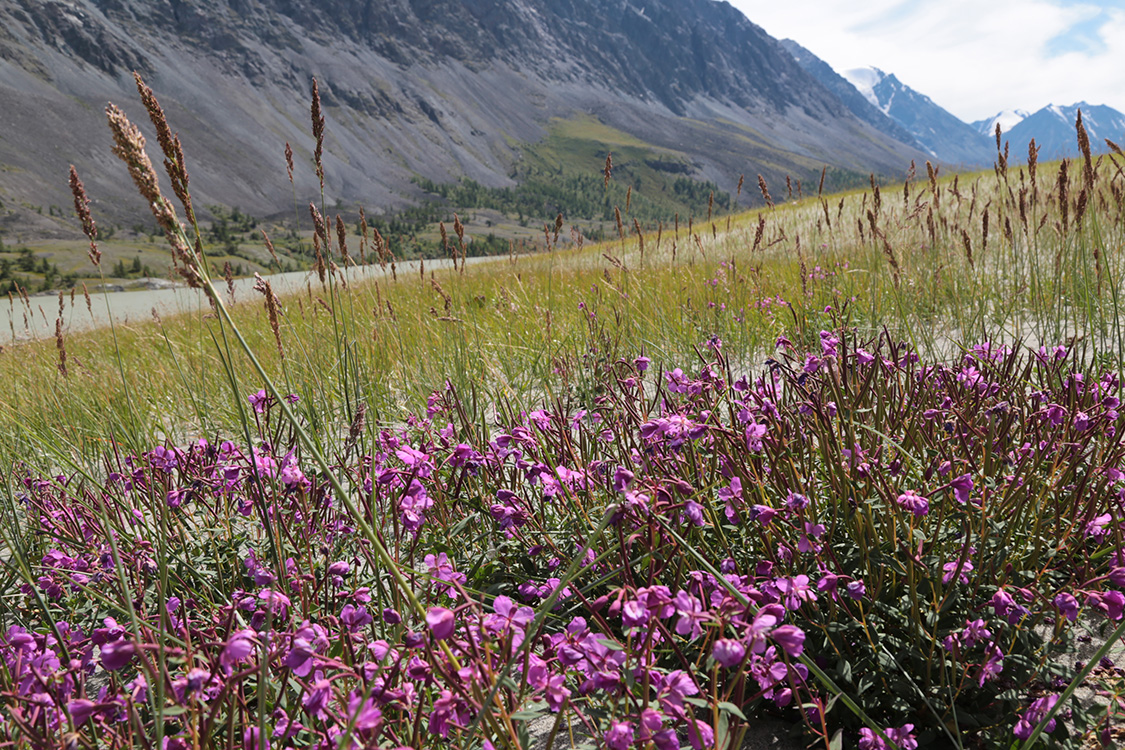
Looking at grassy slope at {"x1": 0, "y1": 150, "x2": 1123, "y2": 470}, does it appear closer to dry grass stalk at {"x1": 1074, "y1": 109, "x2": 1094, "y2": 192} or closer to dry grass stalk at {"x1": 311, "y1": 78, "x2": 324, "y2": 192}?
dry grass stalk at {"x1": 1074, "y1": 109, "x2": 1094, "y2": 192}

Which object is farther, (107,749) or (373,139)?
(373,139)

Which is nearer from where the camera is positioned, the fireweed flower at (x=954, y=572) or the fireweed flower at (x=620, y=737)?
the fireweed flower at (x=620, y=737)

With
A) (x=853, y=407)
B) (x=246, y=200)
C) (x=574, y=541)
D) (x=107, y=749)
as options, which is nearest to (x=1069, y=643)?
(x=853, y=407)

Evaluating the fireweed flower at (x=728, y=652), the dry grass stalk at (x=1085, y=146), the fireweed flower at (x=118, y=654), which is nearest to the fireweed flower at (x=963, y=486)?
the fireweed flower at (x=728, y=652)

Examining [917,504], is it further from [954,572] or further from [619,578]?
[619,578]

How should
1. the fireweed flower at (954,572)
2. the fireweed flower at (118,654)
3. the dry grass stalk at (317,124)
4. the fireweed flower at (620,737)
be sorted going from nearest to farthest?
1. the fireweed flower at (118,654)
2. the fireweed flower at (620,737)
3. the fireweed flower at (954,572)
4. the dry grass stalk at (317,124)

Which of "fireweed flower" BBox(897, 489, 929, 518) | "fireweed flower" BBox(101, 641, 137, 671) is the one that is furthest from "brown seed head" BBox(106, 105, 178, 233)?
"fireweed flower" BBox(897, 489, 929, 518)

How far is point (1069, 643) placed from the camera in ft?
4.36

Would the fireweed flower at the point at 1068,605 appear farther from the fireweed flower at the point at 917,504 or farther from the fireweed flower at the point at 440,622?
the fireweed flower at the point at 440,622

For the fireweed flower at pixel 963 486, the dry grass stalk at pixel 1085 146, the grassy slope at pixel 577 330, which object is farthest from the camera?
the grassy slope at pixel 577 330

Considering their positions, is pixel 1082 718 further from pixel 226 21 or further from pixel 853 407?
pixel 226 21

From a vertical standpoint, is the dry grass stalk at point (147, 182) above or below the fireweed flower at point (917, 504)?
above

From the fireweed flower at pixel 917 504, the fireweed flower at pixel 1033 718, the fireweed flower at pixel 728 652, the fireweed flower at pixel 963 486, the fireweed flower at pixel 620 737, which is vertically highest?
the fireweed flower at pixel 963 486

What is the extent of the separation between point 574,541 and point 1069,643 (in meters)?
1.16
